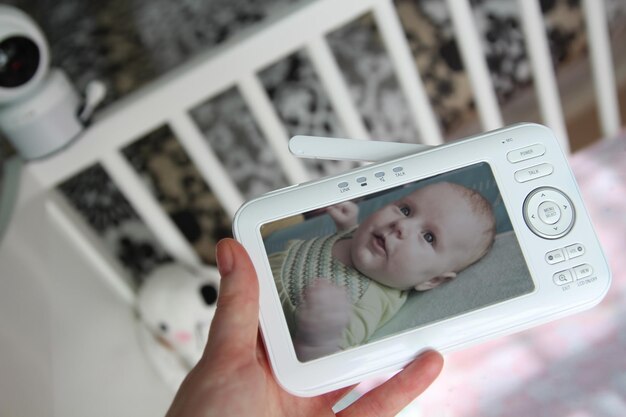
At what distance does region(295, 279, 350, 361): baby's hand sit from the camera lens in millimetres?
416

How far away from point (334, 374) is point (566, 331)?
0.34 meters

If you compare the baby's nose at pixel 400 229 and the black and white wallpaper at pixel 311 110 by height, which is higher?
the baby's nose at pixel 400 229

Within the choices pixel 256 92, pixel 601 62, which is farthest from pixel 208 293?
pixel 601 62

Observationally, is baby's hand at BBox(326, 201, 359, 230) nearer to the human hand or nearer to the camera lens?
the human hand

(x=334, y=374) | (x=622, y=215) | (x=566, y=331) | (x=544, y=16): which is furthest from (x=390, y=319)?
(x=544, y=16)

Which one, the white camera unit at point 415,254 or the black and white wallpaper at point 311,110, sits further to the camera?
the black and white wallpaper at point 311,110

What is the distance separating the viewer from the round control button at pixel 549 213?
478 millimetres

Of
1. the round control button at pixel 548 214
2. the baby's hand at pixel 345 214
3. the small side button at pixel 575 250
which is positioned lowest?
the small side button at pixel 575 250

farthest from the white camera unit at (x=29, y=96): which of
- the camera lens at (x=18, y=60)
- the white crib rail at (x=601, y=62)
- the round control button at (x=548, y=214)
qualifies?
the white crib rail at (x=601, y=62)

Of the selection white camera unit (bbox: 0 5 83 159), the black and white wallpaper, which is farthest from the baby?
the black and white wallpaper

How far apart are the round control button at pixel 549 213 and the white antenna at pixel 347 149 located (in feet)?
0.35

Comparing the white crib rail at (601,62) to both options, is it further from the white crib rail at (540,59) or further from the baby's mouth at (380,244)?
the baby's mouth at (380,244)

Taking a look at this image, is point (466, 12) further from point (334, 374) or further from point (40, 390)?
point (40, 390)

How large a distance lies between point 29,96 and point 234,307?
387 mm
